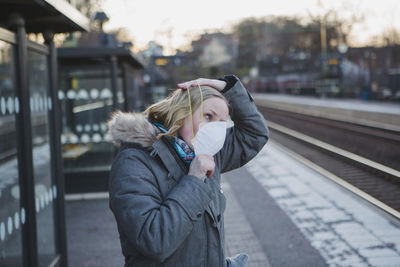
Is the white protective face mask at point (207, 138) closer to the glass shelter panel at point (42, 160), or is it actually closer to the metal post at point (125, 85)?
the glass shelter panel at point (42, 160)

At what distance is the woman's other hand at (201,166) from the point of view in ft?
6.14

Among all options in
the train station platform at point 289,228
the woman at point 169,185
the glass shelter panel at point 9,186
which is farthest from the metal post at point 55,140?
the woman at point 169,185

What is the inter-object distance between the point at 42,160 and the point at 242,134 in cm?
247

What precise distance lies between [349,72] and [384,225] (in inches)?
2098

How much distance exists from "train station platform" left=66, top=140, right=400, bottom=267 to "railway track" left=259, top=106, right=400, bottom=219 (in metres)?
0.64

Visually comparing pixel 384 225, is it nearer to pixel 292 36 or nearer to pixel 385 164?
pixel 385 164

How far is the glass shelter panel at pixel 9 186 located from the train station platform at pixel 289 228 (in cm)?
151

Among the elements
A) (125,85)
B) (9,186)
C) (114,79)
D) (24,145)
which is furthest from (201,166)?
(125,85)

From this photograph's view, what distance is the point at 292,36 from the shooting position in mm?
90062

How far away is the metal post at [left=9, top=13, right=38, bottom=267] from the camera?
3312 mm

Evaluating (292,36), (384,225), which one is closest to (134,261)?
(384,225)

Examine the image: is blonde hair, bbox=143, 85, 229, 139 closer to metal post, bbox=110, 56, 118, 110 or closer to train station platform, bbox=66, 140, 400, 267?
train station platform, bbox=66, 140, 400, 267

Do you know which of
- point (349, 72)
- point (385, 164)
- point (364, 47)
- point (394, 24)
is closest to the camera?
point (385, 164)

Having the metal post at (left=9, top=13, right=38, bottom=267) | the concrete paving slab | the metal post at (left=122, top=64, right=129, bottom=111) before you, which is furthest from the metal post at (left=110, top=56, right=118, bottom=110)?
the metal post at (left=9, top=13, right=38, bottom=267)
